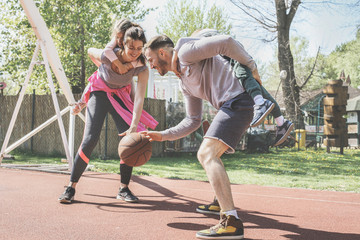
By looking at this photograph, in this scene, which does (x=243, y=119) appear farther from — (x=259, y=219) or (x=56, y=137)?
(x=56, y=137)

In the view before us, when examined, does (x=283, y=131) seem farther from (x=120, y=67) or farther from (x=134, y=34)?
(x=120, y=67)

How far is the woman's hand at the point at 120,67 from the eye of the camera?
14.3 feet

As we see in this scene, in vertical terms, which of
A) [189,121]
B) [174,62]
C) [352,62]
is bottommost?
[189,121]

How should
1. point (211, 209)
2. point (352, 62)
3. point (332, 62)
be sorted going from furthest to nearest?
point (332, 62) → point (352, 62) → point (211, 209)

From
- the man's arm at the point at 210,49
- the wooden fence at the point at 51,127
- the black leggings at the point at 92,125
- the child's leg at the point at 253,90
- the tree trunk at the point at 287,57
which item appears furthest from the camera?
the tree trunk at the point at 287,57


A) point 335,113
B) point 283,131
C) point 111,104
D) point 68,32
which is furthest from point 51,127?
point 335,113

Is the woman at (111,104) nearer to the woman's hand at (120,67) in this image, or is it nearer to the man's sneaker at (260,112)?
the woman's hand at (120,67)

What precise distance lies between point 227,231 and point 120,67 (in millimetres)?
2275

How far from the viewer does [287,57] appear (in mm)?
20484

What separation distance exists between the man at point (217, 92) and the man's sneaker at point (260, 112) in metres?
0.06

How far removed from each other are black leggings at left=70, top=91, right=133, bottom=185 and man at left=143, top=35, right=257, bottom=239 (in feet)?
5.05

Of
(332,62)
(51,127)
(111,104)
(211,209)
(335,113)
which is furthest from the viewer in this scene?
(332,62)

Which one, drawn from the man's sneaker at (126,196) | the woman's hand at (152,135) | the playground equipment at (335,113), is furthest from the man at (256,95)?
the playground equipment at (335,113)

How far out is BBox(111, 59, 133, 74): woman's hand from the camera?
4.35 meters
